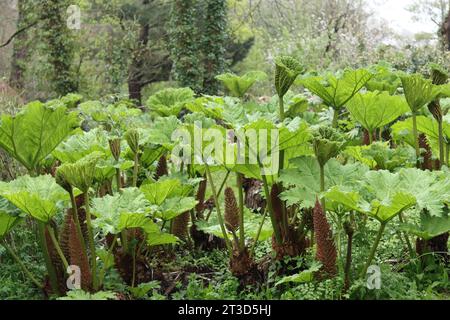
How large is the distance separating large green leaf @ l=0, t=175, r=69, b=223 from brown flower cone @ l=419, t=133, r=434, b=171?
205 centimetres

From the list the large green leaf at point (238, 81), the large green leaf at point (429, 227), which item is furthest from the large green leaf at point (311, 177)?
the large green leaf at point (238, 81)

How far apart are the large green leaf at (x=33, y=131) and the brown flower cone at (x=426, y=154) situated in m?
2.03

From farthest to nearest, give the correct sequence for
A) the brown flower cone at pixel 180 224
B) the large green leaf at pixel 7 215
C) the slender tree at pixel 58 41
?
the slender tree at pixel 58 41 < the brown flower cone at pixel 180 224 < the large green leaf at pixel 7 215

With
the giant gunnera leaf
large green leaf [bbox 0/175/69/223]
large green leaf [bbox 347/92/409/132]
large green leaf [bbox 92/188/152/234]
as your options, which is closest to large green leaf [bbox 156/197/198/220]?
large green leaf [bbox 92/188/152/234]

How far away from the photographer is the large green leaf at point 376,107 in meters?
3.14

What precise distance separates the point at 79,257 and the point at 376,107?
187cm

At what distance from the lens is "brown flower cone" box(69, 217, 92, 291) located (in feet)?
7.89

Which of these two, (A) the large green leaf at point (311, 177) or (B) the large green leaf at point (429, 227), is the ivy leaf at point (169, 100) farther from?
(B) the large green leaf at point (429, 227)

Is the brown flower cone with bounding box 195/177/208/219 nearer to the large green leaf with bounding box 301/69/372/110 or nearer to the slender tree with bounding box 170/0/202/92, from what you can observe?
the large green leaf with bounding box 301/69/372/110

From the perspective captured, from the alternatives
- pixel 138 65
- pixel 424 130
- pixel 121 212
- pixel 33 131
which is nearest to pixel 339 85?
pixel 424 130

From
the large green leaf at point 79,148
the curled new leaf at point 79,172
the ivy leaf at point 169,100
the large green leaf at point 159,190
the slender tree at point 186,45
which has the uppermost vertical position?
the slender tree at point 186,45

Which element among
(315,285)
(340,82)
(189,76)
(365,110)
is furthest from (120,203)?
(189,76)

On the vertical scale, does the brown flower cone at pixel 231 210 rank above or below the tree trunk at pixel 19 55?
below

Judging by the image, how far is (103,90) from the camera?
1681 centimetres
